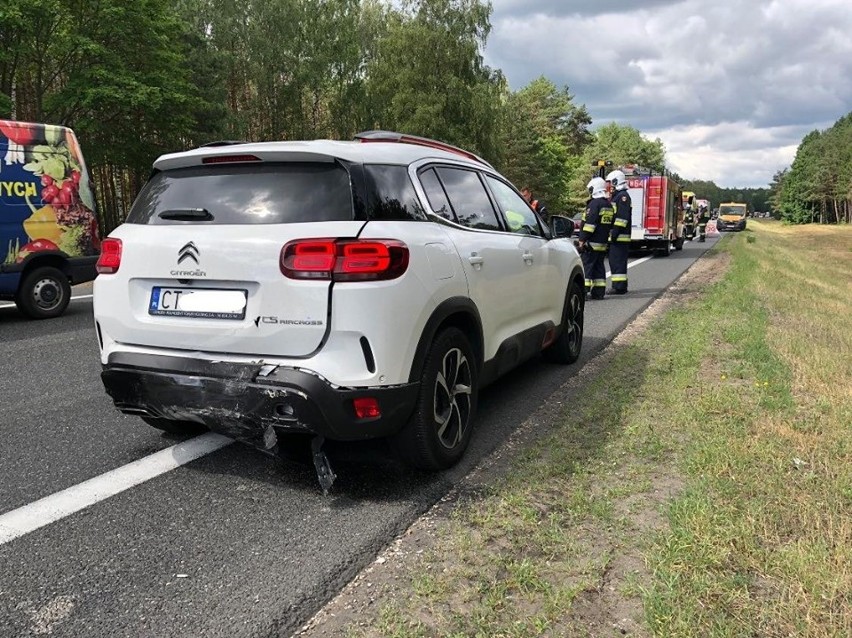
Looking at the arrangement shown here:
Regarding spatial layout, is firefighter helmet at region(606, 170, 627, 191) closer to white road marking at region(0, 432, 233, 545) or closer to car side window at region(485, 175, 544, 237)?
car side window at region(485, 175, 544, 237)

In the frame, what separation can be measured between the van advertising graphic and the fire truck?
1640 cm

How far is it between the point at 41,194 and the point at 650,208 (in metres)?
17.7

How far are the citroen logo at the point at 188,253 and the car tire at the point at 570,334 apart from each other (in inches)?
133

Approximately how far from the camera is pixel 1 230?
7.84m

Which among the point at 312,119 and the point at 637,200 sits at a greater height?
the point at 312,119

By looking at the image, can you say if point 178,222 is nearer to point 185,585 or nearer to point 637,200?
point 185,585

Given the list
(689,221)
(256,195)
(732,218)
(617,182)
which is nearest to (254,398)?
(256,195)

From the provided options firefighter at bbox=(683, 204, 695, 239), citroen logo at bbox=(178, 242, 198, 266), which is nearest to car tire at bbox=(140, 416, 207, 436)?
citroen logo at bbox=(178, 242, 198, 266)

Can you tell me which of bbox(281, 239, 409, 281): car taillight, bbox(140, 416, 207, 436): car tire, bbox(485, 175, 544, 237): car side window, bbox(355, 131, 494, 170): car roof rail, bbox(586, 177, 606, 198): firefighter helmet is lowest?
bbox(140, 416, 207, 436): car tire

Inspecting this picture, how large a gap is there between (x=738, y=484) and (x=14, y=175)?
8.31 m

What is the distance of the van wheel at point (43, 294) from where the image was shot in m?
8.23

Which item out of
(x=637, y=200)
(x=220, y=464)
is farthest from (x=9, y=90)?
(x=220, y=464)

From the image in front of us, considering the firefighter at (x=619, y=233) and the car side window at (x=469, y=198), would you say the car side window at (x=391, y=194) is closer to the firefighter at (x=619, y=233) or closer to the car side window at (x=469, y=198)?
the car side window at (x=469, y=198)

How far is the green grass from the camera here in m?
2.19
